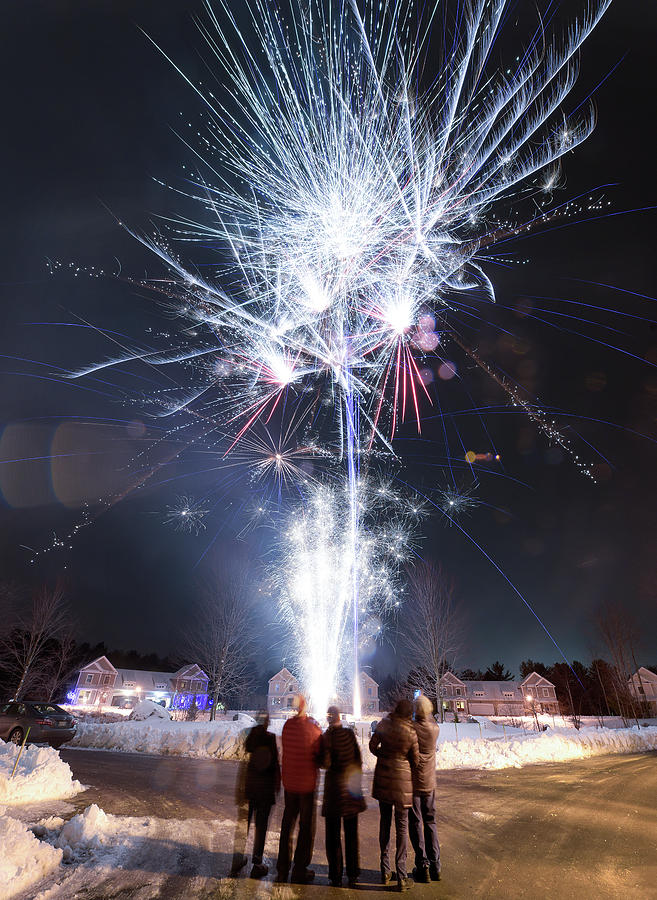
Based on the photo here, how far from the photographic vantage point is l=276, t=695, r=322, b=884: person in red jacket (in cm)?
474

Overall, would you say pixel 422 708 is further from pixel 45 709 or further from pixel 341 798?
pixel 45 709

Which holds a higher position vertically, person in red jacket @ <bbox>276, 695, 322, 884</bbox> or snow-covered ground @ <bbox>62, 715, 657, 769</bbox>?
person in red jacket @ <bbox>276, 695, 322, 884</bbox>

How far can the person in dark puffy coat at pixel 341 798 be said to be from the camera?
185 inches

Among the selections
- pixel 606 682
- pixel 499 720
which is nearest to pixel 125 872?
pixel 499 720

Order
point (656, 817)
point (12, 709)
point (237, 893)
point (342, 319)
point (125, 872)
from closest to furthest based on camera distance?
point (237, 893) < point (125, 872) < point (656, 817) < point (12, 709) < point (342, 319)

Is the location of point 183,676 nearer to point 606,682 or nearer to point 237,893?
point 606,682

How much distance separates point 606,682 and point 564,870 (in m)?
65.5

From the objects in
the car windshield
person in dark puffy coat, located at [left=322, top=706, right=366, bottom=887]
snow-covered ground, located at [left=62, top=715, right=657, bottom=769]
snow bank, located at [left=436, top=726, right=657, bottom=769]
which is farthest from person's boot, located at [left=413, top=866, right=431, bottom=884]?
the car windshield

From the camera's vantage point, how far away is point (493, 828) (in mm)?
7012

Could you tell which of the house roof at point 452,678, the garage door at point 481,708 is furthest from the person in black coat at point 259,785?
the garage door at point 481,708

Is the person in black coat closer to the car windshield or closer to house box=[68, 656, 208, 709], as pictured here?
the car windshield

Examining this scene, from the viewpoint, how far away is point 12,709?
15.0 meters

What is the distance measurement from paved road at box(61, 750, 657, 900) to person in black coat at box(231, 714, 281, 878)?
0.37 metres

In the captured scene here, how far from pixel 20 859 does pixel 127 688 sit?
66.0 meters
